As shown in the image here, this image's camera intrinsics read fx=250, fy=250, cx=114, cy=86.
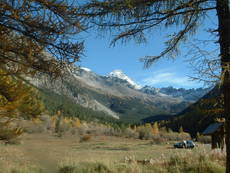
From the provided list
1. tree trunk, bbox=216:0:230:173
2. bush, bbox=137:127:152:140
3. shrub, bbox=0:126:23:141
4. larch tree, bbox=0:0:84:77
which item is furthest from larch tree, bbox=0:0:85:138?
bush, bbox=137:127:152:140

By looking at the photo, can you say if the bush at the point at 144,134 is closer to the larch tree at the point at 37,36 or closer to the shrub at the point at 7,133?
the shrub at the point at 7,133

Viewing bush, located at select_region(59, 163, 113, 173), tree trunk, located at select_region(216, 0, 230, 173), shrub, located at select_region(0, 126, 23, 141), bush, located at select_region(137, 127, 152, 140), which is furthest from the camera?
bush, located at select_region(137, 127, 152, 140)

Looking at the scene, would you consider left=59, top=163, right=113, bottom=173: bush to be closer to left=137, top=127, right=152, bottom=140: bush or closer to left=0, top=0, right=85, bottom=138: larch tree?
left=0, top=0, right=85, bottom=138: larch tree

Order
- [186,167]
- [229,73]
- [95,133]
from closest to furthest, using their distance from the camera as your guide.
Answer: [229,73]
[186,167]
[95,133]

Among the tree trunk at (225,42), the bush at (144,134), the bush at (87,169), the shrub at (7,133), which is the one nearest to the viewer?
the tree trunk at (225,42)

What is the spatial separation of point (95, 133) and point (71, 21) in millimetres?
97535

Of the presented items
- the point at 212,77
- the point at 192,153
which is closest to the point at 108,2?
the point at 212,77

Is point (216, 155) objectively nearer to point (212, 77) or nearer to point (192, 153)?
point (192, 153)

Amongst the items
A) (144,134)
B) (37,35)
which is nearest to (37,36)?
(37,35)

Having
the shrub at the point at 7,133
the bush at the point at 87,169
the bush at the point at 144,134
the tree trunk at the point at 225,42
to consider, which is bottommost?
the bush at the point at 144,134

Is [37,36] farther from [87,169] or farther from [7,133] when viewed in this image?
[7,133]

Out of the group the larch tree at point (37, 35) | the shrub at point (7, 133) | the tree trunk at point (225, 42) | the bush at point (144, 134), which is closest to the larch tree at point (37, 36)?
the larch tree at point (37, 35)

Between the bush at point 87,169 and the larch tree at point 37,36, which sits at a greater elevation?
the larch tree at point 37,36

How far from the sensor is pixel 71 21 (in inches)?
183
